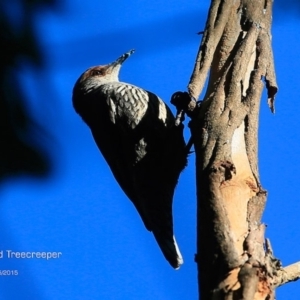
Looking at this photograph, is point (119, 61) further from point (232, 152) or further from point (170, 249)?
point (232, 152)

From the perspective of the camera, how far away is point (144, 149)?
13.3 ft

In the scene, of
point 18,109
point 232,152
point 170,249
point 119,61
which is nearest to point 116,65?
point 119,61

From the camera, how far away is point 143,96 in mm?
4211

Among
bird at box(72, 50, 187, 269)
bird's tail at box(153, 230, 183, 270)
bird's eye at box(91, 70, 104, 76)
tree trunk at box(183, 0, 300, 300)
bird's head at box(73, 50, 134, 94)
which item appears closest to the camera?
tree trunk at box(183, 0, 300, 300)

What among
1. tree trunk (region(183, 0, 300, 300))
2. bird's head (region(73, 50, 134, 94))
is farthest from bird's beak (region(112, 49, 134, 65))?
tree trunk (region(183, 0, 300, 300))

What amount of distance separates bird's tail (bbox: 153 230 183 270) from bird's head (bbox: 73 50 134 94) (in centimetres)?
112

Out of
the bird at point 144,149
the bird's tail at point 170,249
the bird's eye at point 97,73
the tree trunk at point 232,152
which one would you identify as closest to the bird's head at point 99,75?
the bird's eye at point 97,73

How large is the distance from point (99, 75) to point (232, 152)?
2364mm

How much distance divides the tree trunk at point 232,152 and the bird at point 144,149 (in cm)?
100

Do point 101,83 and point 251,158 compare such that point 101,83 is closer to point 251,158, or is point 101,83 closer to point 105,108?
point 105,108

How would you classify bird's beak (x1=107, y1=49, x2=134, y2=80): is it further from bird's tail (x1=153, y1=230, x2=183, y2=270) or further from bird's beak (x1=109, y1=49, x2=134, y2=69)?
bird's tail (x1=153, y1=230, x2=183, y2=270)

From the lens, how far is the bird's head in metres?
4.67

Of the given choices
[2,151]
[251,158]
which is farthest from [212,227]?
[2,151]

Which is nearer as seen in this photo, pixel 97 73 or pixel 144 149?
pixel 144 149
